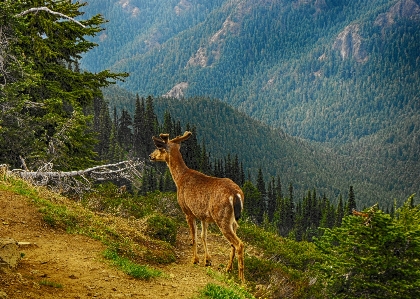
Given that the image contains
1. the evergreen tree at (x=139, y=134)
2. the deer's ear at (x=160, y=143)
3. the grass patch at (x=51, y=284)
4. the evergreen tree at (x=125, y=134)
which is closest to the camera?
the grass patch at (x=51, y=284)

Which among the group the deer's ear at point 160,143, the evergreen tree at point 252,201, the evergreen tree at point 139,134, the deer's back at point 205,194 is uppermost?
the deer's ear at point 160,143

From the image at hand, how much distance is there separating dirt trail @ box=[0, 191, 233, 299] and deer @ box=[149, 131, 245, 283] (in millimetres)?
1126

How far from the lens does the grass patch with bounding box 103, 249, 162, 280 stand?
10406 mm

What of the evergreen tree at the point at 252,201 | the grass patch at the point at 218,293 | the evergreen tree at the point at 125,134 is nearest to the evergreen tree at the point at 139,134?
the evergreen tree at the point at 125,134

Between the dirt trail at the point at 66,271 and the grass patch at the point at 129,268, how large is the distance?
0.54ft

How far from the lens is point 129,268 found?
10594 millimetres

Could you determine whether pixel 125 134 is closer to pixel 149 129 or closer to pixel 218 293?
pixel 149 129

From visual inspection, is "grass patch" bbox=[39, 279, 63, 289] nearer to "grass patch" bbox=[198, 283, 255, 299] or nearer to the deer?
"grass patch" bbox=[198, 283, 255, 299]

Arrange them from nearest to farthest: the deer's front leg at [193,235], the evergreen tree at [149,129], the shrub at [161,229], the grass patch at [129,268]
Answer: the grass patch at [129,268], the deer's front leg at [193,235], the shrub at [161,229], the evergreen tree at [149,129]

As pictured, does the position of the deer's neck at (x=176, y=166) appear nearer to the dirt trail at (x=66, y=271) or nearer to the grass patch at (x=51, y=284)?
the dirt trail at (x=66, y=271)

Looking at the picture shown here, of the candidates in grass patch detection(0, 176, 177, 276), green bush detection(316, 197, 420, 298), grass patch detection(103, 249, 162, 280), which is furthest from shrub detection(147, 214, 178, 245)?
green bush detection(316, 197, 420, 298)

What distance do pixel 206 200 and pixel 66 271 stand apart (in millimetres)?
4877

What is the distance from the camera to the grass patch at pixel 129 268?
34.1ft

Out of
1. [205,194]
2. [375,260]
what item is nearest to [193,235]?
[205,194]
